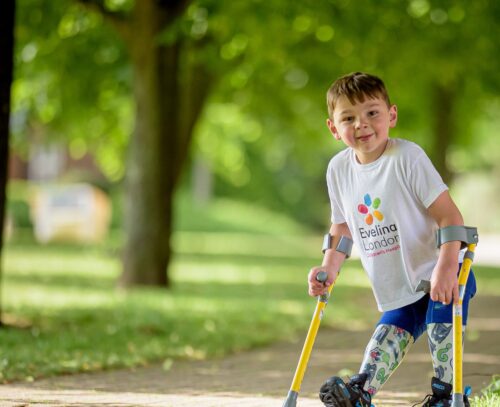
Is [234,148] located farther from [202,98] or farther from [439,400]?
[439,400]

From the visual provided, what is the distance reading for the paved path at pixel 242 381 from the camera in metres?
5.48

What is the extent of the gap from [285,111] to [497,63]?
21.8 ft

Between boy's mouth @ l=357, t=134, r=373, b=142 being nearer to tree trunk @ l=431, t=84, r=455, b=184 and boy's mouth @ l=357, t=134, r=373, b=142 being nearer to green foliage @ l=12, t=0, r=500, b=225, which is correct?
green foliage @ l=12, t=0, r=500, b=225

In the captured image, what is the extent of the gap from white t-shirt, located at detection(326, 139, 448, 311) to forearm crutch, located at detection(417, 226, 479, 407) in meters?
0.17

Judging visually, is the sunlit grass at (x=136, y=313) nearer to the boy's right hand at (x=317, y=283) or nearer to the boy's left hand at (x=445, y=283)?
the boy's right hand at (x=317, y=283)

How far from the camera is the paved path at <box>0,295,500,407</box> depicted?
548 centimetres

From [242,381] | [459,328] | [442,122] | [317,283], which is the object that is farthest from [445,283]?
[442,122]

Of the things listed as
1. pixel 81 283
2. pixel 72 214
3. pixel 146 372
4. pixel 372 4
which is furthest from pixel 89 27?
pixel 72 214

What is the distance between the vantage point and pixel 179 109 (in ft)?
42.8

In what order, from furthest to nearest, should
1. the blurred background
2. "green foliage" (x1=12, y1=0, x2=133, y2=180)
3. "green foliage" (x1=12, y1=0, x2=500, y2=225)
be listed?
"green foliage" (x1=12, y1=0, x2=133, y2=180)
"green foliage" (x1=12, y1=0, x2=500, y2=225)
the blurred background

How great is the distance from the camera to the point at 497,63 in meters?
12.9

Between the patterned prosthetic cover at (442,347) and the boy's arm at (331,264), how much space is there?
0.53 meters

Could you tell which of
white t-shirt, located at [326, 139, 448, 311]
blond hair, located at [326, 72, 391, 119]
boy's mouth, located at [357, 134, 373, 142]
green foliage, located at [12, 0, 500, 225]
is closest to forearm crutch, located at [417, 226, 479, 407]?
white t-shirt, located at [326, 139, 448, 311]

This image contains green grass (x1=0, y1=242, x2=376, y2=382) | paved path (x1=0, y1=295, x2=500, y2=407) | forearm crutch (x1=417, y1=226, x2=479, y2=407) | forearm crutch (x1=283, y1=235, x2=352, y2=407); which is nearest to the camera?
forearm crutch (x1=417, y1=226, x2=479, y2=407)
